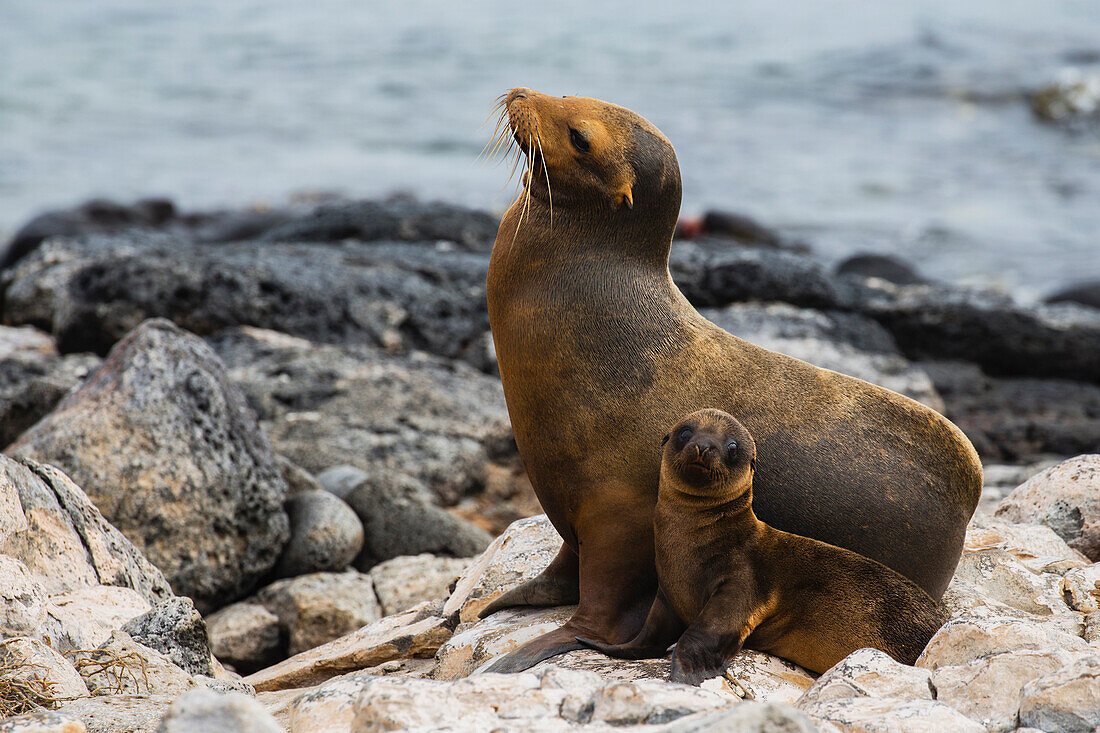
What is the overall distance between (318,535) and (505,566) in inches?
89.6

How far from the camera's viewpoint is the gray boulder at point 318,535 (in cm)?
750

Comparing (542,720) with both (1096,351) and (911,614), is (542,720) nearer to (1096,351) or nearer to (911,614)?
(911,614)

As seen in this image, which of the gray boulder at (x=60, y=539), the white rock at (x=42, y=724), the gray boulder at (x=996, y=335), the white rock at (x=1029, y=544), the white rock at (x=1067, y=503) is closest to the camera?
the white rock at (x=42, y=724)

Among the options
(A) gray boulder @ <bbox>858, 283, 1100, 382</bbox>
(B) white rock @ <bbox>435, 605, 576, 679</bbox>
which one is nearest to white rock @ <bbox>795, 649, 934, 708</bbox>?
(B) white rock @ <bbox>435, 605, 576, 679</bbox>

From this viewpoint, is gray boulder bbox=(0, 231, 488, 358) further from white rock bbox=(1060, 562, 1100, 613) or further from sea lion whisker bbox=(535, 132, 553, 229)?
white rock bbox=(1060, 562, 1100, 613)

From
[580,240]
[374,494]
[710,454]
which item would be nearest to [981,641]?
[710,454]

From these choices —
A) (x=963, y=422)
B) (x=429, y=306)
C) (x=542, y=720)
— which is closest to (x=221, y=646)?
(x=542, y=720)

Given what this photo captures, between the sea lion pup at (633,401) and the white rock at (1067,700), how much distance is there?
1.22 metres

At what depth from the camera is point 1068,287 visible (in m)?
19.8

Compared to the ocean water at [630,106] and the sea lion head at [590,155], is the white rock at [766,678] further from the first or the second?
the ocean water at [630,106]

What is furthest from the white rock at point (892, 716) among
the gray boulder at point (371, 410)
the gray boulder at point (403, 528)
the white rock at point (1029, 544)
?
the gray boulder at point (371, 410)

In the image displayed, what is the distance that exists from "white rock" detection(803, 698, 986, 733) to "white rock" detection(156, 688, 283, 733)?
1618 millimetres

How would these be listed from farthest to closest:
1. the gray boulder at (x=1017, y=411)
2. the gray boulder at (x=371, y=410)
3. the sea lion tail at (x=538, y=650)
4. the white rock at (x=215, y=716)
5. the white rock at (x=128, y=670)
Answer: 1. the gray boulder at (x=1017, y=411)
2. the gray boulder at (x=371, y=410)
3. the white rock at (x=128, y=670)
4. the sea lion tail at (x=538, y=650)
5. the white rock at (x=215, y=716)

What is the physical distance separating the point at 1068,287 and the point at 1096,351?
8.07 metres
